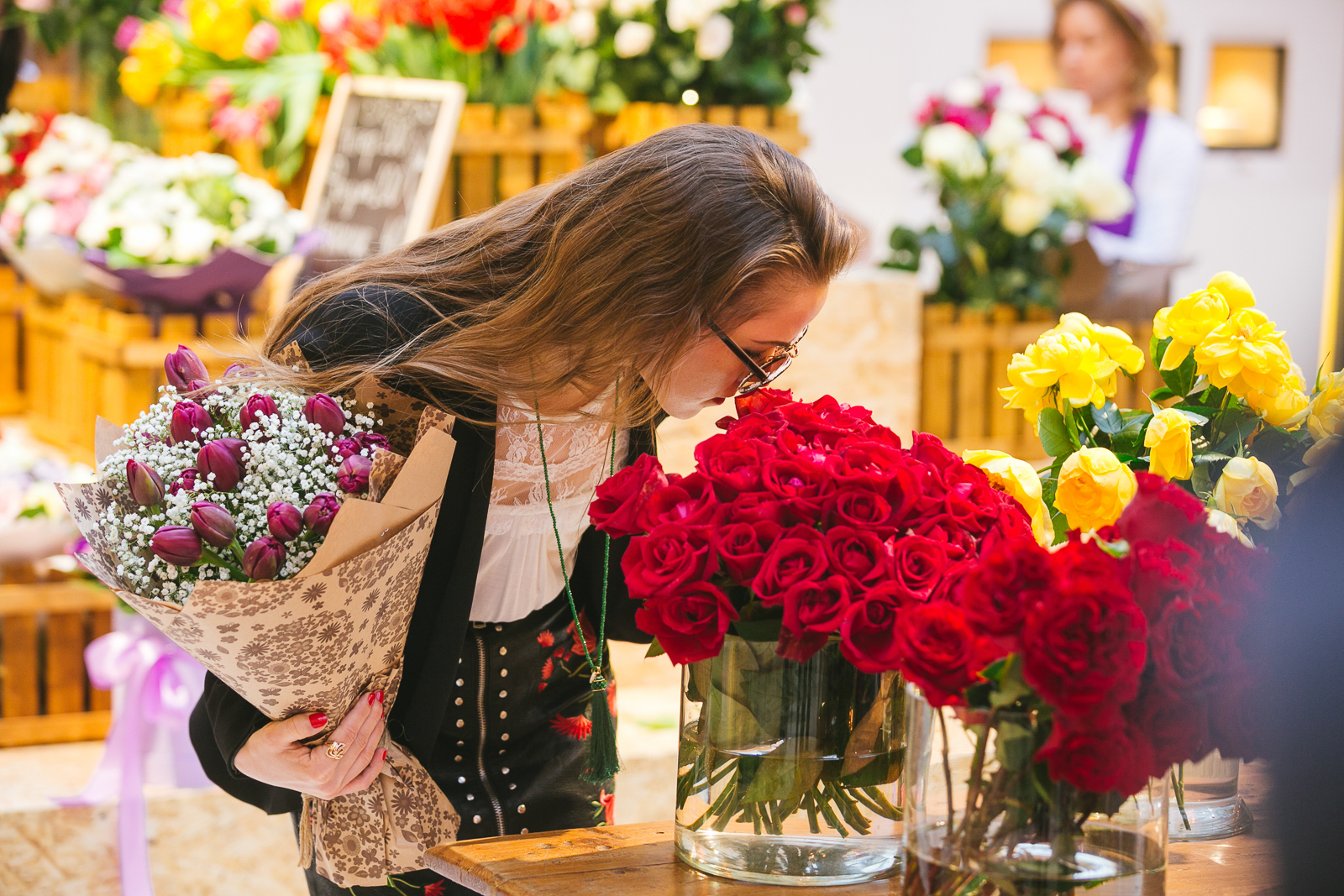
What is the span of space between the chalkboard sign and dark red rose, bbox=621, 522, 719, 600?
213 cm

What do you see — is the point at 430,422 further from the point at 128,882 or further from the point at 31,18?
the point at 31,18

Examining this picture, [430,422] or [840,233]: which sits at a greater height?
[840,233]

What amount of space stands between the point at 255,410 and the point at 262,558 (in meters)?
0.14

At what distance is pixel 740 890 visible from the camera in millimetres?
888

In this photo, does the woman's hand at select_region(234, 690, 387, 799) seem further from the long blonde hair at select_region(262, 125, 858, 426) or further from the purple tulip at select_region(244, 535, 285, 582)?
the long blonde hair at select_region(262, 125, 858, 426)

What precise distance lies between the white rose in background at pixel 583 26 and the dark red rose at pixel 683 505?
2412 millimetres

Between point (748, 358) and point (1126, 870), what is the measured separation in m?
0.61

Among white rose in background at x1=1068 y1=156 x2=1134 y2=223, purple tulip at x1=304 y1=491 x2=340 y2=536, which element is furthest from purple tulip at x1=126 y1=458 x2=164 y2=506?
white rose in background at x1=1068 y1=156 x2=1134 y2=223

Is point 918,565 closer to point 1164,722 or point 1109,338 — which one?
point 1164,722

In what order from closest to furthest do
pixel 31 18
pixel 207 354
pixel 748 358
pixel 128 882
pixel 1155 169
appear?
pixel 748 358 < pixel 128 882 < pixel 207 354 < pixel 31 18 < pixel 1155 169

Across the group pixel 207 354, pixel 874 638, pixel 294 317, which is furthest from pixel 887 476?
pixel 207 354

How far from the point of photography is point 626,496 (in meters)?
0.97

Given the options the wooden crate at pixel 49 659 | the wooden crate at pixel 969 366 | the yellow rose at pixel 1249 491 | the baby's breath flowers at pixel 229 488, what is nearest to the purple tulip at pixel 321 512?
the baby's breath flowers at pixel 229 488

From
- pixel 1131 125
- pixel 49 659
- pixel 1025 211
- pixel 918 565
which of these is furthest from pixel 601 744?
pixel 1131 125
